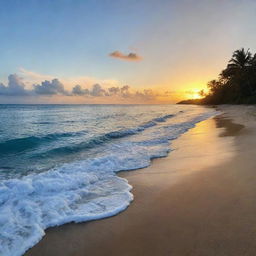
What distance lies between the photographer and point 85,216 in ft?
10.3

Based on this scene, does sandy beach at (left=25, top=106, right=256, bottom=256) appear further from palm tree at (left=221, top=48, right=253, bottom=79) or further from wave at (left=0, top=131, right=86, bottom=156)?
palm tree at (left=221, top=48, right=253, bottom=79)

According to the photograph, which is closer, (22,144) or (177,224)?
(177,224)

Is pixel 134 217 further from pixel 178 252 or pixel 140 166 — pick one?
pixel 140 166

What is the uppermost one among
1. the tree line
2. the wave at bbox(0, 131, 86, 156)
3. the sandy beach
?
the tree line

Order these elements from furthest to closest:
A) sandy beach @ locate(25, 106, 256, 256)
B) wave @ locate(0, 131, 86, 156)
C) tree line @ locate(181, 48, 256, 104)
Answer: tree line @ locate(181, 48, 256, 104) → wave @ locate(0, 131, 86, 156) → sandy beach @ locate(25, 106, 256, 256)

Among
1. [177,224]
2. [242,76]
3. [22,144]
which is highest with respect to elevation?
[242,76]

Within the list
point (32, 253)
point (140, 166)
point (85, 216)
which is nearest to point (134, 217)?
point (85, 216)

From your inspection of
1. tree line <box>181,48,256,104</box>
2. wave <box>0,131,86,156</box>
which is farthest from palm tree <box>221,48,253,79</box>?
wave <box>0,131,86,156</box>

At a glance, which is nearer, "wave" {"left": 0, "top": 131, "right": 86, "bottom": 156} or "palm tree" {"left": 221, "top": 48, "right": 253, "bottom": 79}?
"wave" {"left": 0, "top": 131, "right": 86, "bottom": 156}

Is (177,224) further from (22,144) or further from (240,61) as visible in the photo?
(240,61)

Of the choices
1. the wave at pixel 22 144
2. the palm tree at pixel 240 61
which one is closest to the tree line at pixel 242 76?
the palm tree at pixel 240 61

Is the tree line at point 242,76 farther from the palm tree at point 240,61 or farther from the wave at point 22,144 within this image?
the wave at point 22,144

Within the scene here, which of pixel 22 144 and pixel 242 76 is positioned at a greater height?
pixel 242 76

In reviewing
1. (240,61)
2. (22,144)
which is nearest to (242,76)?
(240,61)
